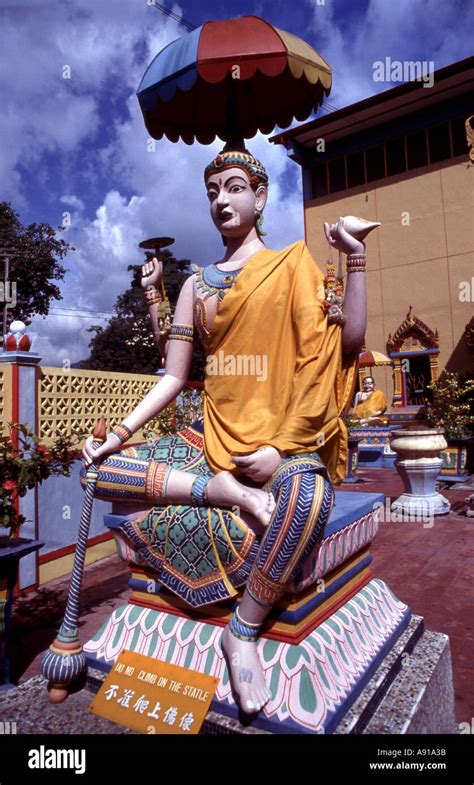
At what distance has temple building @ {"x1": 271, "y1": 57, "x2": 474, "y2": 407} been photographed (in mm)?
13094

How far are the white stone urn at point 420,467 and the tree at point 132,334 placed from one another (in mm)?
15618

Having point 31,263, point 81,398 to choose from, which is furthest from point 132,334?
point 81,398

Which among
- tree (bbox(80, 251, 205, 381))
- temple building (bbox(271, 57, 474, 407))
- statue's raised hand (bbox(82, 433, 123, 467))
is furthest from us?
tree (bbox(80, 251, 205, 381))

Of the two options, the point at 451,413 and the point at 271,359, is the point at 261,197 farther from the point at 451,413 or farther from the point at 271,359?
the point at 451,413

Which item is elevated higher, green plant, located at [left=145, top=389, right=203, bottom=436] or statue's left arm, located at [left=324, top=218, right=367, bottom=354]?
statue's left arm, located at [left=324, top=218, right=367, bottom=354]

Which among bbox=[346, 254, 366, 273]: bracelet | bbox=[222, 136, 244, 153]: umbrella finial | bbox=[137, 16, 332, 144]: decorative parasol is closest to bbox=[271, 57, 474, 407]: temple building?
bbox=[137, 16, 332, 144]: decorative parasol

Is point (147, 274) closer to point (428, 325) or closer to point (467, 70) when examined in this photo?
point (428, 325)

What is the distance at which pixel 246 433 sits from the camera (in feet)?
7.22

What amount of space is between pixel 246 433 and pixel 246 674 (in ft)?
2.86

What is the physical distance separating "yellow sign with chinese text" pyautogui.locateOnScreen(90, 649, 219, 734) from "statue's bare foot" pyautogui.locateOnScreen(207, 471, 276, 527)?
2.08 feet

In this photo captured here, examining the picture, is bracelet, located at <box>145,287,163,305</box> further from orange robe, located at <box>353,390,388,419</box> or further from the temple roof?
the temple roof

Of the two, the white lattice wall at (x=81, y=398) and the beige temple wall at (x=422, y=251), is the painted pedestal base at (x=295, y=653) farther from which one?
the beige temple wall at (x=422, y=251)
